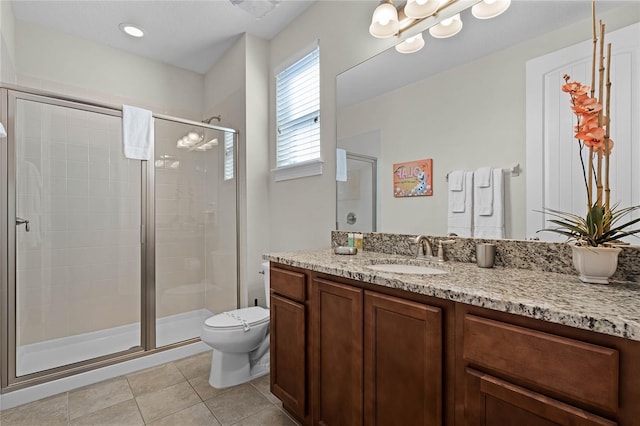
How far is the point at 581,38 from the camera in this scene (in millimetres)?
1189

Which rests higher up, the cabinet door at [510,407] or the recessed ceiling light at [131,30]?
the recessed ceiling light at [131,30]

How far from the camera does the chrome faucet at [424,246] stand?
164cm

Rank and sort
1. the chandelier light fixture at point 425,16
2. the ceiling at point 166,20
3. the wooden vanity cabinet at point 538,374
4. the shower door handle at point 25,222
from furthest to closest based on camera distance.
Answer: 1. the ceiling at point 166,20
2. the shower door handle at point 25,222
3. the chandelier light fixture at point 425,16
4. the wooden vanity cabinet at point 538,374

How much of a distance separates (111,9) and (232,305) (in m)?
2.65

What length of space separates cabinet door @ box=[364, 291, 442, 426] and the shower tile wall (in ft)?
8.26

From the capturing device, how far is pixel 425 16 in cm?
167

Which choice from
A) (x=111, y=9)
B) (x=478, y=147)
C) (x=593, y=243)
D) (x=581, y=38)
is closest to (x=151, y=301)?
(x=111, y=9)

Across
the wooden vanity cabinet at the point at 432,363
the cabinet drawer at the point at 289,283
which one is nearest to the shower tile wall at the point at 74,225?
the cabinet drawer at the point at 289,283

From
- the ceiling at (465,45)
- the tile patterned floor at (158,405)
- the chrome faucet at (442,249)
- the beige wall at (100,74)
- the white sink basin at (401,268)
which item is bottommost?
the tile patterned floor at (158,405)

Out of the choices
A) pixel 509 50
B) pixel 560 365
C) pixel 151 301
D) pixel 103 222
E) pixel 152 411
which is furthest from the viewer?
pixel 103 222

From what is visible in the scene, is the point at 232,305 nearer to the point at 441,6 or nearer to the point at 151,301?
the point at 151,301

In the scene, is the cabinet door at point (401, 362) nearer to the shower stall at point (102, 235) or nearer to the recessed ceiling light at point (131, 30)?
the shower stall at point (102, 235)

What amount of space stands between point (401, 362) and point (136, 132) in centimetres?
250

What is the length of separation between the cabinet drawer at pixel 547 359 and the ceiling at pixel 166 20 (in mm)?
2427
